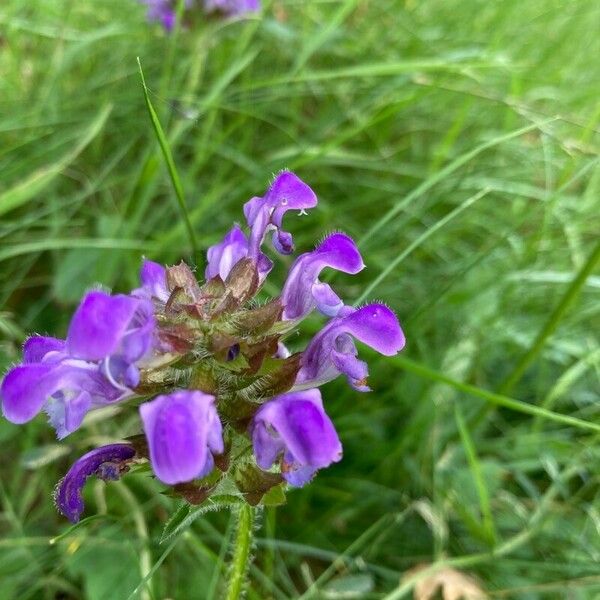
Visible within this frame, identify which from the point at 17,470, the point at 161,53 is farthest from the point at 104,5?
the point at 17,470

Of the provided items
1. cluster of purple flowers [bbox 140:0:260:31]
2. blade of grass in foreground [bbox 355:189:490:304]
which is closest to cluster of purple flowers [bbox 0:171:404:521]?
blade of grass in foreground [bbox 355:189:490:304]

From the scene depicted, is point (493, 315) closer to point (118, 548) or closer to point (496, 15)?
point (118, 548)

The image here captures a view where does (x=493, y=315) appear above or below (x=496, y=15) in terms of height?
below

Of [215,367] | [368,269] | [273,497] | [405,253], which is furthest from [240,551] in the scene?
[368,269]

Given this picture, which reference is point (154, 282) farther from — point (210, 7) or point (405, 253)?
point (210, 7)

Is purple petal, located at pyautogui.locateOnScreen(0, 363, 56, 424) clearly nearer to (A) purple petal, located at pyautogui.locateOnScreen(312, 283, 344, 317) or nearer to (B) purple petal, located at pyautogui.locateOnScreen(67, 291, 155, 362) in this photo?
(B) purple petal, located at pyautogui.locateOnScreen(67, 291, 155, 362)

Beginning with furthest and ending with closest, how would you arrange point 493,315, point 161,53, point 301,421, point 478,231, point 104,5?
point 104,5, point 161,53, point 478,231, point 493,315, point 301,421

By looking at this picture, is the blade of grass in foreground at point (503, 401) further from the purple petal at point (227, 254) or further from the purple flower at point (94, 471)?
the purple flower at point (94, 471)
